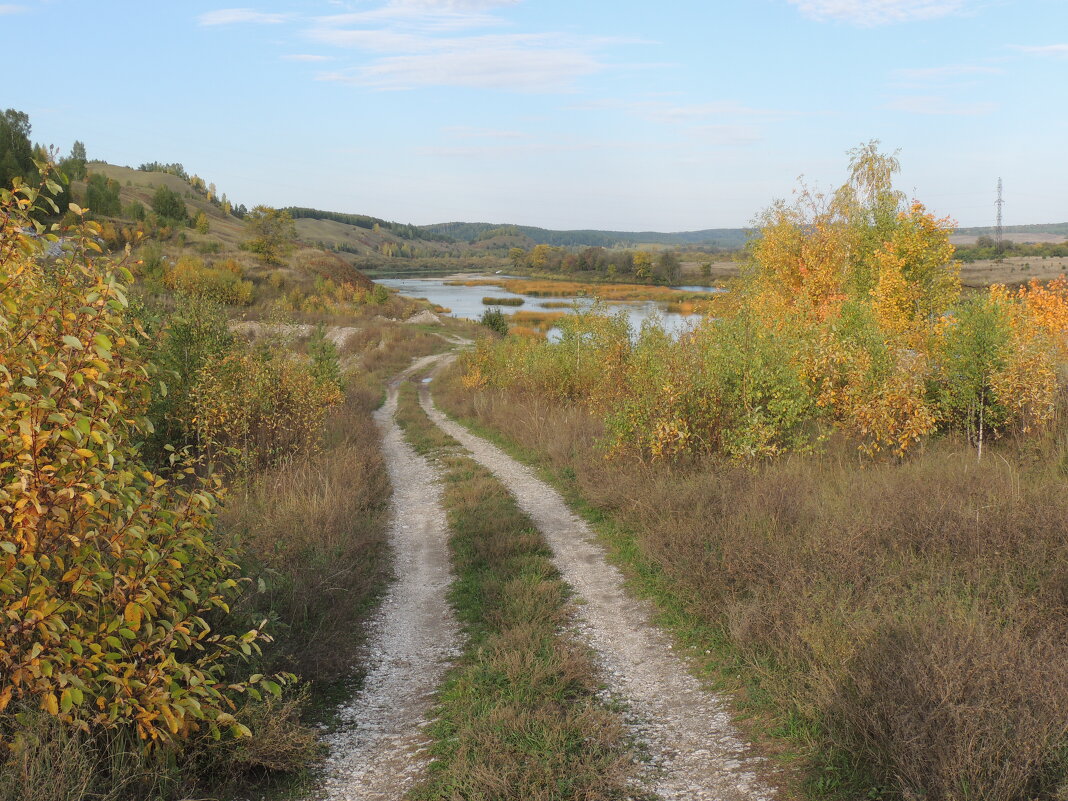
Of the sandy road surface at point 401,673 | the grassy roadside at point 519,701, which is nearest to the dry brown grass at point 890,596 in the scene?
the grassy roadside at point 519,701

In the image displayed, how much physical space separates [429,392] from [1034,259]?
10115 centimetres

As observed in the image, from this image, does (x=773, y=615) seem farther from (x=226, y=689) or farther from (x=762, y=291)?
(x=762, y=291)

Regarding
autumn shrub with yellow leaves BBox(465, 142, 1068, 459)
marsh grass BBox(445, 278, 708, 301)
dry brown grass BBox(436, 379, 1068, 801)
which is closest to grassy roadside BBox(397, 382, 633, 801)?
dry brown grass BBox(436, 379, 1068, 801)

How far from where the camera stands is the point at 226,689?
204 inches

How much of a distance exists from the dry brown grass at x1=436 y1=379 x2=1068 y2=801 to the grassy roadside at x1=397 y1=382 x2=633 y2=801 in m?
1.33

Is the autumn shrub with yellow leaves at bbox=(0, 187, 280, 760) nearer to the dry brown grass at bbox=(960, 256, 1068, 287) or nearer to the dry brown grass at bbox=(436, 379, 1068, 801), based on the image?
the dry brown grass at bbox=(436, 379, 1068, 801)

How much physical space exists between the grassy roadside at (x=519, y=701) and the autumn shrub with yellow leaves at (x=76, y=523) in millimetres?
1509

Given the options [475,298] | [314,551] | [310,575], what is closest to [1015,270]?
A: [475,298]

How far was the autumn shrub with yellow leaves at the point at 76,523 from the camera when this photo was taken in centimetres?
355

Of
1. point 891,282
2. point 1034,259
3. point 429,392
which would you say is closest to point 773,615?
point 891,282

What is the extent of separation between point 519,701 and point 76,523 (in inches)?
132

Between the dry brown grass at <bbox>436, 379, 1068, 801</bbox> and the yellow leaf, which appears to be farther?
the dry brown grass at <bbox>436, 379, 1068, 801</bbox>

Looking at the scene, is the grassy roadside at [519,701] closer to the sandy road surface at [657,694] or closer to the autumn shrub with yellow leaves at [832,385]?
the sandy road surface at [657,694]

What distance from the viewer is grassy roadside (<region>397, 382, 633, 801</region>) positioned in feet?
14.5
